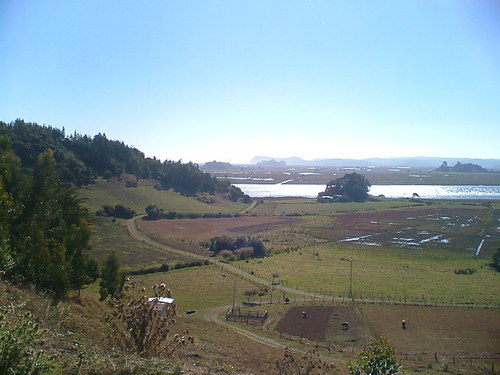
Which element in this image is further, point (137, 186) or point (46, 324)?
point (137, 186)

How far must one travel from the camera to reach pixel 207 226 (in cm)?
6719

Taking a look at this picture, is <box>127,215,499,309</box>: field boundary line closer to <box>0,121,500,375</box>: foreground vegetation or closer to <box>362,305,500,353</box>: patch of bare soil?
<box>0,121,500,375</box>: foreground vegetation

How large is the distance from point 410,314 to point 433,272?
1594 cm

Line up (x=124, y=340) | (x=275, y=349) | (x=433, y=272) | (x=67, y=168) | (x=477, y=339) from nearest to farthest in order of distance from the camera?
(x=124, y=340) < (x=275, y=349) < (x=477, y=339) < (x=433, y=272) < (x=67, y=168)

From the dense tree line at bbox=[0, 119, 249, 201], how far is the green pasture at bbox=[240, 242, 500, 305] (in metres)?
44.6

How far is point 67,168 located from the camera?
71.6m

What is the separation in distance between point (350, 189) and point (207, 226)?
59651mm

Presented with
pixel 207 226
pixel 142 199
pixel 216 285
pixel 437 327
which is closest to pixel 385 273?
pixel 437 327

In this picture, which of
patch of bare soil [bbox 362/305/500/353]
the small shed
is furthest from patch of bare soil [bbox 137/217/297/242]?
the small shed

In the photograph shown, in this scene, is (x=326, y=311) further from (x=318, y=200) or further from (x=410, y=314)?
(x=318, y=200)

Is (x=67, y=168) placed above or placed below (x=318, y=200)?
above

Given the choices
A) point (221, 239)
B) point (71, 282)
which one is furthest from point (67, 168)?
point (71, 282)

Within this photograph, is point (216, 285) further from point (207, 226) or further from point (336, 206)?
point (336, 206)

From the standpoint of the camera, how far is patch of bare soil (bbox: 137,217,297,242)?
194 ft
